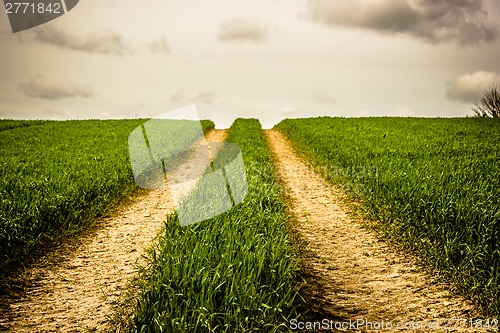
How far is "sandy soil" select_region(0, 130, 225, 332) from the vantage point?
405cm

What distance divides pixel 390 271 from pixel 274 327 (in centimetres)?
287

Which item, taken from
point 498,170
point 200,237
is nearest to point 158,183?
point 200,237

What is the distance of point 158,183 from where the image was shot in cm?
1170

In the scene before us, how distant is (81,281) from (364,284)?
14.5 feet

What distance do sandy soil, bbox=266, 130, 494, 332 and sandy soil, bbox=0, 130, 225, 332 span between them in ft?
9.33

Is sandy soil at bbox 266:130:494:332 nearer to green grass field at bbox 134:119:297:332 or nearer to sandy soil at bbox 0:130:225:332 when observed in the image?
green grass field at bbox 134:119:297:332

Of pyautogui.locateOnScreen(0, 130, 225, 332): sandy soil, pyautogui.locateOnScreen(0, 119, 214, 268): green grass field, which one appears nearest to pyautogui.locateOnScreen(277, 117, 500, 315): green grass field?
pyautogui.locateOnScreen(0, 130, 225, 332): sandy soil

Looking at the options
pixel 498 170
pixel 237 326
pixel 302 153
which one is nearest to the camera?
pixel 237 326

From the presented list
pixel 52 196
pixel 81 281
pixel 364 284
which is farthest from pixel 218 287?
pixel 52 196

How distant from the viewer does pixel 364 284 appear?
495 centimetres

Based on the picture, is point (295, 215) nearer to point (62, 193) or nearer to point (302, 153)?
point (62, 193)

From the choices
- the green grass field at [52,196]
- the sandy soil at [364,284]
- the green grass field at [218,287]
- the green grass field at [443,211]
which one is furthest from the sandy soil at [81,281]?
the green grass field at [443,211]

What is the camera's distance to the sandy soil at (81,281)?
405cm

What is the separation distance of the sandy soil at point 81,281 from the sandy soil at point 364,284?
284cm
